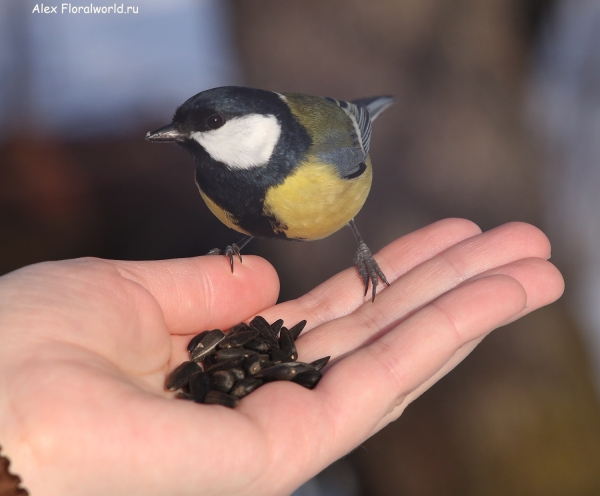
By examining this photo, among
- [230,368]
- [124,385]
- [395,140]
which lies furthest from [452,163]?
[124,385]

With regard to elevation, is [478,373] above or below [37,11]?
below

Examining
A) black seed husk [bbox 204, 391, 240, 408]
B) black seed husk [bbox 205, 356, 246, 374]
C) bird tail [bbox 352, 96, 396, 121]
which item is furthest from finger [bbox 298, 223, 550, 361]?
bird tail [bbox 352, 96, 396, 121]

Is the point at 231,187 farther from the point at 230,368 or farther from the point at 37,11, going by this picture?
the point at 37,11

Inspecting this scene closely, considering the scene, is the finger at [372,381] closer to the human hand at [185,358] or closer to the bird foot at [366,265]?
the human hand at [185,358]

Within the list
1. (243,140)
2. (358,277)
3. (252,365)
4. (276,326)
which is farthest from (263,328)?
(243,140)

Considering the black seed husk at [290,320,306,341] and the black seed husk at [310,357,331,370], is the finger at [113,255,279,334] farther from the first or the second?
the black seed husk at [310,357,331,370]

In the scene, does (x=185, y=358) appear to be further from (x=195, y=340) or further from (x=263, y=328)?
(x=263, y=328)

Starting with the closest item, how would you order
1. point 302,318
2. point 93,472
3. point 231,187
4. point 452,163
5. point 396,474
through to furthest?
point 93,472 < point 231,187 < point 302,318 < point 452,163 < point 396,474
